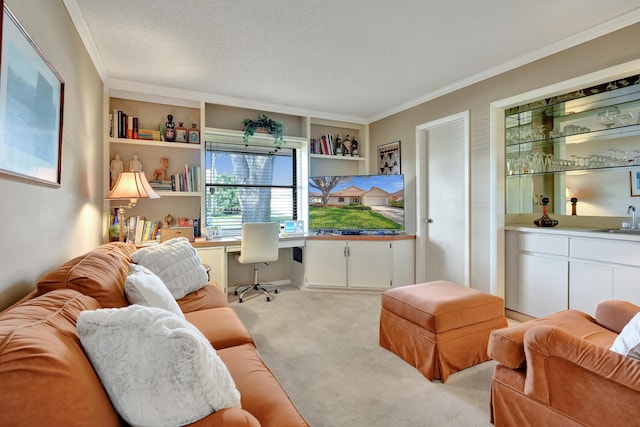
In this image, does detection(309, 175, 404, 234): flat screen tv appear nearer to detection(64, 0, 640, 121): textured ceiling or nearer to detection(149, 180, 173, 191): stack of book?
detection(64, 0, 640, 121): textured ceiling

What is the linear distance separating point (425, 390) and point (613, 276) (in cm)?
175

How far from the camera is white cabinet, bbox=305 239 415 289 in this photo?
4.10 metres

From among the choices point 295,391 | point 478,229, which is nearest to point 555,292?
point 478,229

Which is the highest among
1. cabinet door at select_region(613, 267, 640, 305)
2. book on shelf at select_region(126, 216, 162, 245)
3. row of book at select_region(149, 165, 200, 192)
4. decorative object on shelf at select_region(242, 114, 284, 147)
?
decorative object on shelf at select_region(242, 114, 284, 147)

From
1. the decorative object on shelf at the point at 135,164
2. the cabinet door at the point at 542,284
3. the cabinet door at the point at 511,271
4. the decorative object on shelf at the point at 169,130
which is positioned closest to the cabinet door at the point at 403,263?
the cabinet door at the point at 511,271

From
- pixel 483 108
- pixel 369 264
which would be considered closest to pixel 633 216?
pixel 483 108

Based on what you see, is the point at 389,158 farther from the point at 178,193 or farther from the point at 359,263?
the point at 178,193

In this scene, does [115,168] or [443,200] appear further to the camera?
[443,200]

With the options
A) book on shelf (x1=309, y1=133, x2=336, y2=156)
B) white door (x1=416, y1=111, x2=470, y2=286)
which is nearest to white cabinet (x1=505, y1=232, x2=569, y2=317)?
white door (x1=416, y1=111, x2=470, y2=286)

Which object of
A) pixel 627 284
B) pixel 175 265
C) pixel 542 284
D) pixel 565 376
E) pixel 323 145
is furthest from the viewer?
pixel 323 145

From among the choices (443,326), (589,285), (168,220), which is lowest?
(443,326)

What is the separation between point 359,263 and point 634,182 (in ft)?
9.26

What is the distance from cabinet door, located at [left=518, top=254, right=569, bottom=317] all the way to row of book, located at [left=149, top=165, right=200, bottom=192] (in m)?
3.62

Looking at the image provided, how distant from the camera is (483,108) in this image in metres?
3.26
